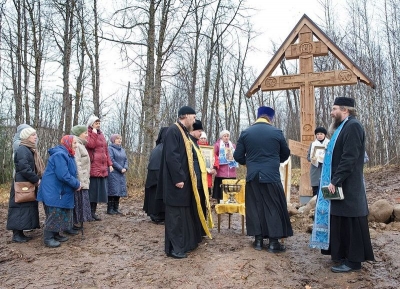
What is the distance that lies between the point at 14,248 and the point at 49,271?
131cm

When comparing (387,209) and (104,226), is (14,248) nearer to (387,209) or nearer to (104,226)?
(104,226)

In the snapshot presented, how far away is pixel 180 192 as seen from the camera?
502cm

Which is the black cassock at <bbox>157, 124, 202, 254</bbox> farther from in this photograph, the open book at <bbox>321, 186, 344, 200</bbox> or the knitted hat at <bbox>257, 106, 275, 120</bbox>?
the open book at <bbox>321, 186, 344, 200</bbox>

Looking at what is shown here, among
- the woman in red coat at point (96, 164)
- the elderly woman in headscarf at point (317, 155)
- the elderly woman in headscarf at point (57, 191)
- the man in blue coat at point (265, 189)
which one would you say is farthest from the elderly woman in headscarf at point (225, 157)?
the elderly woman in headscarf at point (57, 191)

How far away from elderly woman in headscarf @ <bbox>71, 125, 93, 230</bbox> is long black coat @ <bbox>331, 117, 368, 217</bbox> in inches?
158

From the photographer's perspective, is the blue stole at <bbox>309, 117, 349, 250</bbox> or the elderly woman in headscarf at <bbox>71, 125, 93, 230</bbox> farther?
the elderly woman in headscarf at <bbox>71, 125, 93, 230</bbox>

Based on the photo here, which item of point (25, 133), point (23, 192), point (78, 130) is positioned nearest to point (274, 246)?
point (78, 130)

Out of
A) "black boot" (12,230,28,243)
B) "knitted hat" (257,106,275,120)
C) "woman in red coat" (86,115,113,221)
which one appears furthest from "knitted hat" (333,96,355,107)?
"black boot" (12,230,28,243)

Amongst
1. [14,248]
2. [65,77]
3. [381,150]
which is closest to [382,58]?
[381,150]

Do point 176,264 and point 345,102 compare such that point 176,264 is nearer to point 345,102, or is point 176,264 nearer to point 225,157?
point 345,102

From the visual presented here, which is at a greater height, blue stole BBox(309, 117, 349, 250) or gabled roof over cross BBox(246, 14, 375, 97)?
gabled roof over cross BBox(246, 14, 375, 97)

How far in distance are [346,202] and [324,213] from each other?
1.25 ft

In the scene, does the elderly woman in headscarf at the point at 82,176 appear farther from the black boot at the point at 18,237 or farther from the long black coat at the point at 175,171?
the long black coat at the point at 175,171

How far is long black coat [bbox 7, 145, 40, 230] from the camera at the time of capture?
18.7 feet
